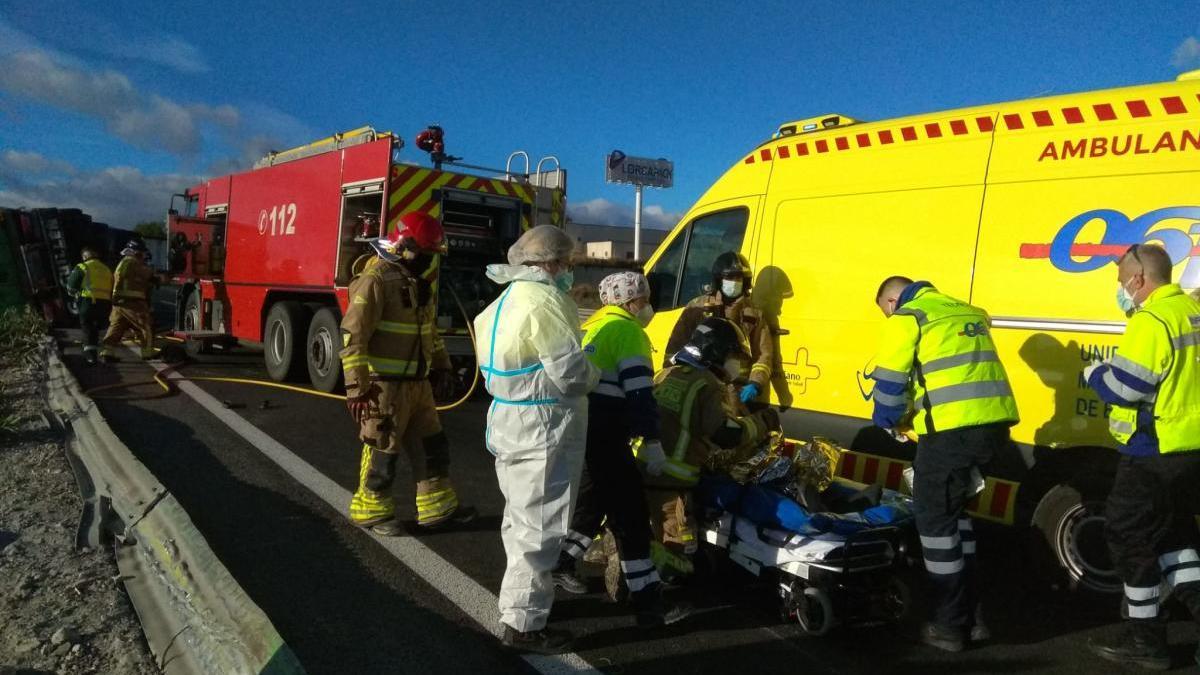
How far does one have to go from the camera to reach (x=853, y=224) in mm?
4945

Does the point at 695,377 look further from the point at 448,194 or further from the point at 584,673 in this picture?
the point at 448,194

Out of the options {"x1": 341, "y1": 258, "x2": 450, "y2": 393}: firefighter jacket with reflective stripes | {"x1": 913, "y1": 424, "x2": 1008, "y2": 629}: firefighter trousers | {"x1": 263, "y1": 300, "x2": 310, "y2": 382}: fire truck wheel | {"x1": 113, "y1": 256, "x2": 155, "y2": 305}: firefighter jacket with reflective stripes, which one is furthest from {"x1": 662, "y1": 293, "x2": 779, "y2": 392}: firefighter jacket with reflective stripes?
{"x1": 113, "y1": 256, "x2": 155, "y2": 305}: firefighter jacket with reflective stripes

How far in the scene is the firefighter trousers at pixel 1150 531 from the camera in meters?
3.37

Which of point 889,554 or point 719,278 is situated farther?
point 719,278

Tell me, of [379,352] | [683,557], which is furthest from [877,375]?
[379,352]

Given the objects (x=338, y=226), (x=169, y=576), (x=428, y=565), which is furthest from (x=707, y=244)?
(x=338, y=226)

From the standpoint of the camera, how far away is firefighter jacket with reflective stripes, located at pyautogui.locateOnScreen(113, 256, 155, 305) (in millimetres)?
11539

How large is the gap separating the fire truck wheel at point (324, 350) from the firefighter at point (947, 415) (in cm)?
707

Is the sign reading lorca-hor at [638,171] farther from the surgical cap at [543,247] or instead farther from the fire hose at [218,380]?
the surgical cap at [543,247]

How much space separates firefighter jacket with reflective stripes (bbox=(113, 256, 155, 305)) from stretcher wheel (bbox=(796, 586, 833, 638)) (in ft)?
37.0

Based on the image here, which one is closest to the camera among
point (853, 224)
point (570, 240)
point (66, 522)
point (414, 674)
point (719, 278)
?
point (414, 674)

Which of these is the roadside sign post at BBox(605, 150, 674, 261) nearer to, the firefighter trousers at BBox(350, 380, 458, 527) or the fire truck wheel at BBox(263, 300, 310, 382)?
the fire truck wheel at BBox(263, 300, 310, 382)

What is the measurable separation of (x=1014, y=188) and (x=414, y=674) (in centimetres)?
379

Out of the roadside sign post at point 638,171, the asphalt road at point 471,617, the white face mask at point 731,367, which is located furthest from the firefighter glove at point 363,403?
the roadside sign post at point 638,171
